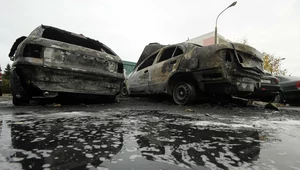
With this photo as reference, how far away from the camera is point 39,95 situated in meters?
3.60

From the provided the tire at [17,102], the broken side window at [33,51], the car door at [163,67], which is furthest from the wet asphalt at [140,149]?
the car door at [163,67]


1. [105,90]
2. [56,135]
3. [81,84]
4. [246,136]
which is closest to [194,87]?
[105,90]

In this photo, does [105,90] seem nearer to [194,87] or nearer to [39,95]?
[39,95]

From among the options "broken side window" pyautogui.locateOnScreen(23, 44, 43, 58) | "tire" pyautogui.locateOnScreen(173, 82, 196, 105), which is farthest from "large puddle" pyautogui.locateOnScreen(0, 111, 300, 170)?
"tire" pyautogui.locateOnScreen(173, 82, 196, 105)

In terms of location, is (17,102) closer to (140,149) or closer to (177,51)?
(140,149)

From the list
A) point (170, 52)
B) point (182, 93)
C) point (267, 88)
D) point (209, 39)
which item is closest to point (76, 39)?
point (170, 52)

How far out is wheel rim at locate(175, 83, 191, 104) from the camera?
4613mm

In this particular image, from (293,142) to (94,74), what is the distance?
135 inches

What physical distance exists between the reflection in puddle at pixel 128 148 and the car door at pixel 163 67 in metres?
3.11

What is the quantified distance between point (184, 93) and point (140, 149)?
11.5 feet

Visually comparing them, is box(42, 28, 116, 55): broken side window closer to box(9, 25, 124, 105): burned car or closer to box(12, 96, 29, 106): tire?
box(9, 25, 124, 105): burned car

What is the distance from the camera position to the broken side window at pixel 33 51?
10.6 ft

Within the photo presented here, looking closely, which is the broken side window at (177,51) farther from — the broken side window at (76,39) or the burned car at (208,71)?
the broken side window at (76,39)

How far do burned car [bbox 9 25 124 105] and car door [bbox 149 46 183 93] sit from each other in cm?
122
